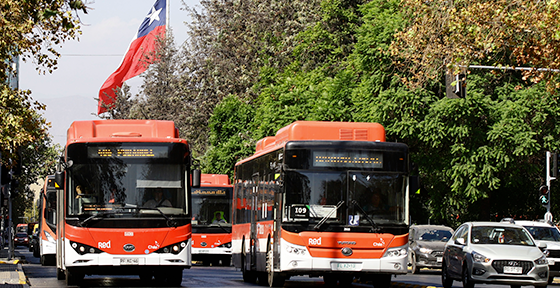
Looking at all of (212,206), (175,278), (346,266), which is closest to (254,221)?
(175,278)

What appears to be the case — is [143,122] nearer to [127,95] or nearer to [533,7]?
[533,7]

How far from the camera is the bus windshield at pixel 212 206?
32781 millimetres

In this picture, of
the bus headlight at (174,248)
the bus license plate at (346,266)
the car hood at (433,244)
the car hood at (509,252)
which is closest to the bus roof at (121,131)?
the bus headlight at (174,248)

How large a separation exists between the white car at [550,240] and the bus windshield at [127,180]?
454 inches

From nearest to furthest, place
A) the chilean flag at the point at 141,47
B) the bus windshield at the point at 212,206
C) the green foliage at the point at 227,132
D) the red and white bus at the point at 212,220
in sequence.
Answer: the bus windshield at the point at 212,206
the red and white bus at the point at 212,220
the green foliage at the point at 227,132
the chilean flag at the point at 141,47

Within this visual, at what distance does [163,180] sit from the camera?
17594 millimetres

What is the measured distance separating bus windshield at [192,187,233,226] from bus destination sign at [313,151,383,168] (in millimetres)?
15927

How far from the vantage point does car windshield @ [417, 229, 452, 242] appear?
1204 inches

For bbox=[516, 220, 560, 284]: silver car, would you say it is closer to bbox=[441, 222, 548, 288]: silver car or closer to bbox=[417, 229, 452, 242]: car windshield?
bbox=[417, 229, 452, 242]: car windshield

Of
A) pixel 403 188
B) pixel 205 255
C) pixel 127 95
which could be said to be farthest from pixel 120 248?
pixel 127 95

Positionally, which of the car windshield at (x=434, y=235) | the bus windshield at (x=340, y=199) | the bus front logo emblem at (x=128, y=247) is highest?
the bus windshield at (x=340, y=199)

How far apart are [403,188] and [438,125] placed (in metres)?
16.5

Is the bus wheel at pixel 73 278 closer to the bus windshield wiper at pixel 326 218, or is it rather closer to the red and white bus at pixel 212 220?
the bus windshield wiper at pixel 326 218

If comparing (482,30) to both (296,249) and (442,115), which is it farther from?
(442,115)
